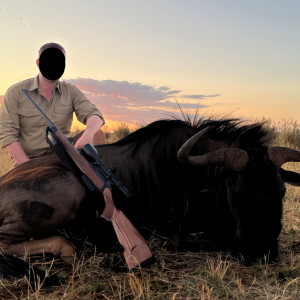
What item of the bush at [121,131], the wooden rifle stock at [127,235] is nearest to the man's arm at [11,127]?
the wooden rifle stock at [127,235]

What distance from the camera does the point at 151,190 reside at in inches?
143

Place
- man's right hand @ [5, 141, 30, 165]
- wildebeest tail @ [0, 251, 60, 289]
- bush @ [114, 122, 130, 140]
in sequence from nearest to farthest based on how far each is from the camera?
1. wildebeest tail @ [0, 251, 60, 289]
2. man's right hand @ [5, 141, 30, 165]
3. bush @ [114, 122, 130, 140]

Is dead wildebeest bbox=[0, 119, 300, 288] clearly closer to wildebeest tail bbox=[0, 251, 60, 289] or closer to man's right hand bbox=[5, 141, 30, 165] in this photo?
wildebeest tail bbox=[0, 251, 60, 289]

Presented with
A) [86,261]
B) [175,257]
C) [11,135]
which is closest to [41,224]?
[86,261]

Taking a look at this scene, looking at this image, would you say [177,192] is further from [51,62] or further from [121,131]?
[121,131]

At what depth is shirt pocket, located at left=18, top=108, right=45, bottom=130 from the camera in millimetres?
5090

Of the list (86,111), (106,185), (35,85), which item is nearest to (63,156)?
(106,185)

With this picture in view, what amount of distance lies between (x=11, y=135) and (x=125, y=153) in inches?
86.0

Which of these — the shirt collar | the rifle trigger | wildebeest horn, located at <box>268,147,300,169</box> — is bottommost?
the rifle trigger

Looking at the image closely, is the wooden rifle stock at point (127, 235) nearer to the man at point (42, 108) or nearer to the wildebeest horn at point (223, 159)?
the wildebeest horn at point (223, 159)

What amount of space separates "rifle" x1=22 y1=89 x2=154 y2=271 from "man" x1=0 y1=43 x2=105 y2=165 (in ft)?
4.58

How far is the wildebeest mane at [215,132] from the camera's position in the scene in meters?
3.53

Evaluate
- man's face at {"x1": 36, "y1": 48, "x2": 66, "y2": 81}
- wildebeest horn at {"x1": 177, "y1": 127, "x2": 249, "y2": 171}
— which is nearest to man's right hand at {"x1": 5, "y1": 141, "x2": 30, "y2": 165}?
man's face at {"x1": 36, "y1": 48, "x2": 66, "y2": 81}

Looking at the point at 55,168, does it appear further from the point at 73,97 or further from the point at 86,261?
the point at 73,97
